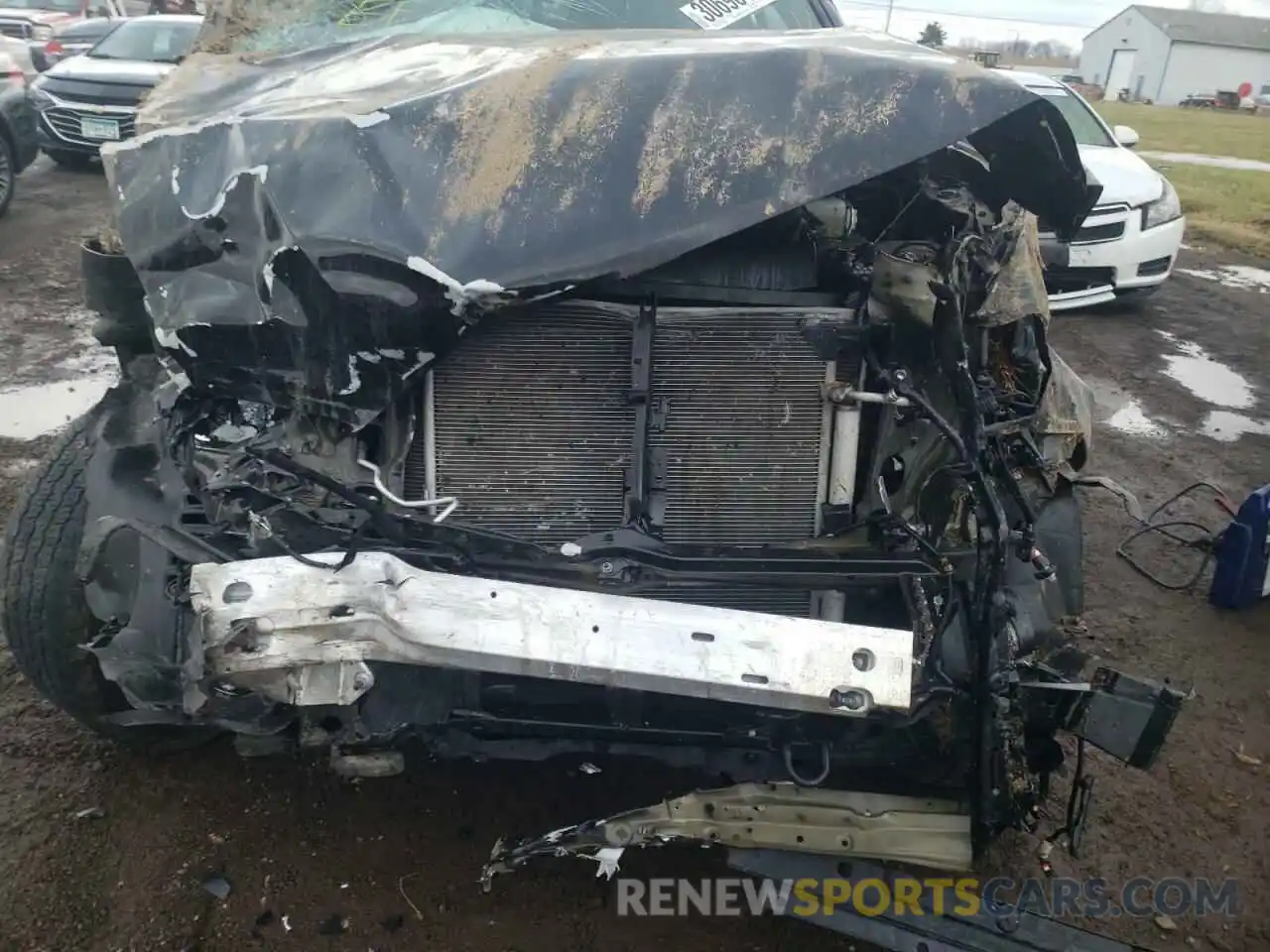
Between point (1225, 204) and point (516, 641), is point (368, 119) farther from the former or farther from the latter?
point (1225, 204)

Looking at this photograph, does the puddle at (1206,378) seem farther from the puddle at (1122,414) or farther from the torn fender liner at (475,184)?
the torn fender liner at (475,184)

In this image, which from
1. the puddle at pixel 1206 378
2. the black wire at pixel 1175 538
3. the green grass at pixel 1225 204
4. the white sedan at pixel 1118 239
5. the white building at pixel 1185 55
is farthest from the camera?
the white building at pixel 1185 55


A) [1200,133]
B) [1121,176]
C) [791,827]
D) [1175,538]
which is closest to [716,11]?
[791,827]

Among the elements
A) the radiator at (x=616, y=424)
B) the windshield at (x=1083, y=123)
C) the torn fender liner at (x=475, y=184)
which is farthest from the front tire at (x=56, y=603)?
the windshield at (x=1083, y=123)

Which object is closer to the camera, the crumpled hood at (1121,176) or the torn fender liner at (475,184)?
the torn fender liner at (475,184)

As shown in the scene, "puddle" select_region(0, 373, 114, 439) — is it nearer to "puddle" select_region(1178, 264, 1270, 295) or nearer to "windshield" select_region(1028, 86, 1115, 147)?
"windshield" select_region(1028, 86, 1115, 147)

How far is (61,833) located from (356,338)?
4.71 feet

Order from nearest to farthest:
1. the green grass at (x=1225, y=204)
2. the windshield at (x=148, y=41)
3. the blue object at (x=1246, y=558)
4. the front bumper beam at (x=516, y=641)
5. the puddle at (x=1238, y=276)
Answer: the front bumper beam at (x=516, y=641)
the blue object at (x=1246, y=558)
the puddle at (x=1238, y=276)
the windshield at (x=148, y=41)
the green grass at (x=1225, y=204)

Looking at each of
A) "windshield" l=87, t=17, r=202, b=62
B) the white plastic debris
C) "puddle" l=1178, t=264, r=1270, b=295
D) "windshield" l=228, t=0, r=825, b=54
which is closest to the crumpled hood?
"puddle" l=1178, t=264, r=1270, b=295

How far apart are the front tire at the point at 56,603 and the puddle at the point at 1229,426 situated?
4.91m

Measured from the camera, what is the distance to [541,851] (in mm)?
2059

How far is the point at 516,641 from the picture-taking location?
1.81 meters

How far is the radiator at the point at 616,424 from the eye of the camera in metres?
2.11

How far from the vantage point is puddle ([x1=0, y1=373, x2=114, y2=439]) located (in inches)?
169
